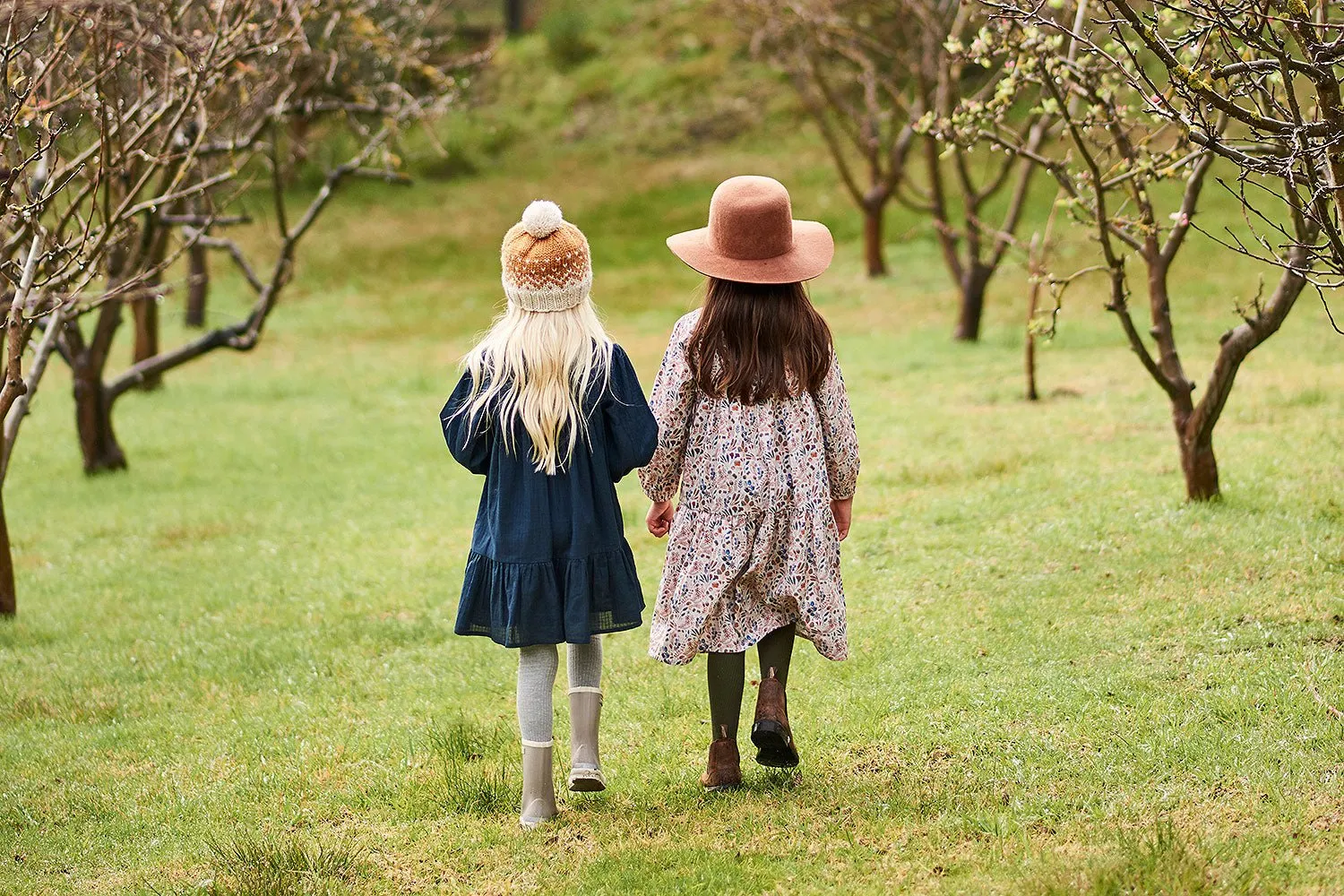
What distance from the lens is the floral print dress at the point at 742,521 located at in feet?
13.5

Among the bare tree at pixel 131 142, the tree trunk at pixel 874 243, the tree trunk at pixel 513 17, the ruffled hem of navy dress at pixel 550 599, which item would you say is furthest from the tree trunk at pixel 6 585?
the tree trunk at pixel 513 17

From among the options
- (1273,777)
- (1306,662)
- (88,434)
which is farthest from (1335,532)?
(88,434)

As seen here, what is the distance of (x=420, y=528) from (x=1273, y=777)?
611cm

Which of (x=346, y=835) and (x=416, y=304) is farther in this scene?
(x=416, y=304)

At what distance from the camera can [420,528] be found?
898 centimetres

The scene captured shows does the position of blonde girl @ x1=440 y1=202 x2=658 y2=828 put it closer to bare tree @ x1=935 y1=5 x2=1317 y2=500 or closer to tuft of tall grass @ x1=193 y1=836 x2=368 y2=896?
tuft of tall grass @ x1=193 y1=836 x2=368 y2=896

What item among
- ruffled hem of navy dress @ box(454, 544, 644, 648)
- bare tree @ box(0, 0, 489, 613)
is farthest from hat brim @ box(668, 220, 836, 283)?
bare tree @ box(0, 0, 489, 613)

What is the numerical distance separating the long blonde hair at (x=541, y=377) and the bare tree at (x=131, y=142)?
1.43 meters

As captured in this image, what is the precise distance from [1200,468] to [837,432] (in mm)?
3628

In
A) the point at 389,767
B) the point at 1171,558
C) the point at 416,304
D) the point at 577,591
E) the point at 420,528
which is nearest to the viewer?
the point at 577,591

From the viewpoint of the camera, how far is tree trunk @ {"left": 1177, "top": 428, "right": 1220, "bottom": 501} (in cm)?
703

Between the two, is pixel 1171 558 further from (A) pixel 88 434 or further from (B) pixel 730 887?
(A) pixel 88 434

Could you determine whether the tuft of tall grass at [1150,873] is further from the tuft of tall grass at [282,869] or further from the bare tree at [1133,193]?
the bare tree at [1133,193]

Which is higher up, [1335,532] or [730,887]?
[1335,532]
